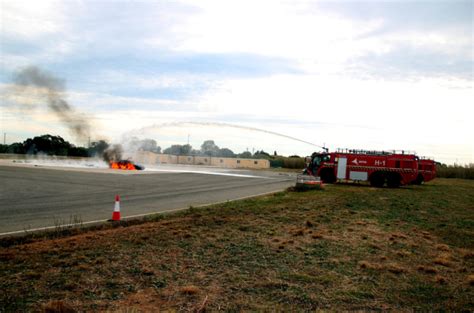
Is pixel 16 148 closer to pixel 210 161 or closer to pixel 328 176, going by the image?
pixel 210 161

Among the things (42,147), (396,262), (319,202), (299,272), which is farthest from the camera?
(42,147)

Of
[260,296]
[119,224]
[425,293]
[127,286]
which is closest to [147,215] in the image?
[119,224]

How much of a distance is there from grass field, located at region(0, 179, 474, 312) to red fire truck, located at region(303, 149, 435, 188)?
66.7ft

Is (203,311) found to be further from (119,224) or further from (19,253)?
(119,224)

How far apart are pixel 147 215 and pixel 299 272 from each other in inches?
279

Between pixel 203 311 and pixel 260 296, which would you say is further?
pixel 260 296

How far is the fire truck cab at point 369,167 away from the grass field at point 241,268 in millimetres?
20333

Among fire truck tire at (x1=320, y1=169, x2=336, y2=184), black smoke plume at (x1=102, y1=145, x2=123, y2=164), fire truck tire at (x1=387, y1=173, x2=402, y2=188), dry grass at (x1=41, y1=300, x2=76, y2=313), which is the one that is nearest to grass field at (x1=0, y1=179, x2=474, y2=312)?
dry grass at (x1=41, y1=300, x2=76, y2=313)

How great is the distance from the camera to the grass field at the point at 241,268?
534 cm

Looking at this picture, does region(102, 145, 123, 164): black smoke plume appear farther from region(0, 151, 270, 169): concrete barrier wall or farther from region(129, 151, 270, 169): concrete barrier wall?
region(129, 151, 270, 169): concrete barrier wall

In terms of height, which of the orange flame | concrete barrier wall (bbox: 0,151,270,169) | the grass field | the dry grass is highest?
concrete barrier wall (bbox: 0,151,270,169)

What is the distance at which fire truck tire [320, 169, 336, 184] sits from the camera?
33.4 meters

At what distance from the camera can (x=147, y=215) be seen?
41.6ft

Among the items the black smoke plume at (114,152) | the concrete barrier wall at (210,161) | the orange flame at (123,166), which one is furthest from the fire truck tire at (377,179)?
the concrete barrier wall at (210,161)
